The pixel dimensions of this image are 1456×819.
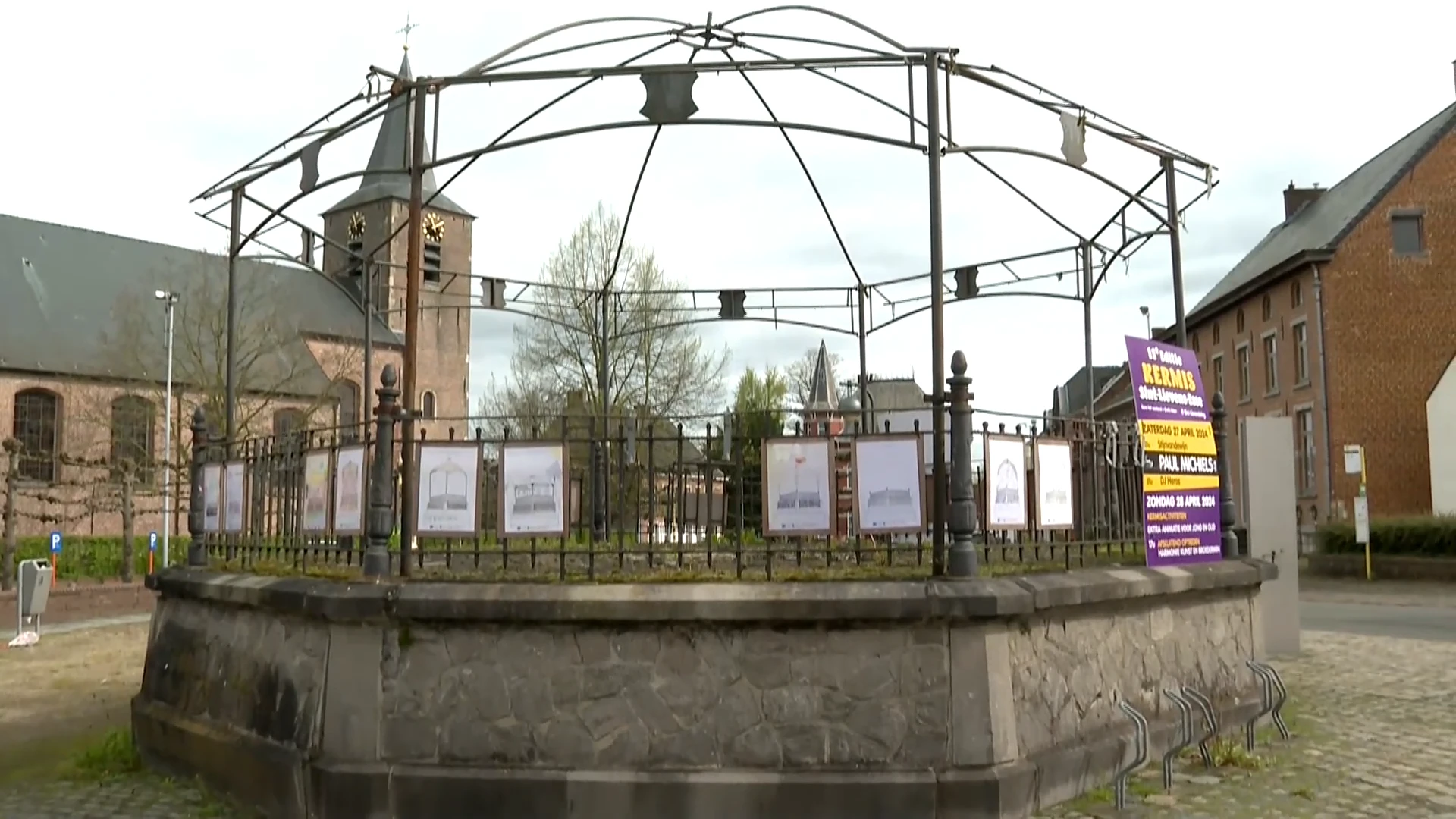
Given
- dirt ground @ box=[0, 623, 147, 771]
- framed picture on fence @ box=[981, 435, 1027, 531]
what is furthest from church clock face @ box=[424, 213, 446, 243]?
framed picture on fence @ box=[981, 435, 1027, 531]

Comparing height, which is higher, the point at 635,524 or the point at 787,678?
the point at 635,524

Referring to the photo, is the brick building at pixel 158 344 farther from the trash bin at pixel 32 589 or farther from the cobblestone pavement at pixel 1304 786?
the cobblestone pavement at pixel 1304 786

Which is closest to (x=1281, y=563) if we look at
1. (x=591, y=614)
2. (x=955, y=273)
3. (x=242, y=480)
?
(x=955, y=273)

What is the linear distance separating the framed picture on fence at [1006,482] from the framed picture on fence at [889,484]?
0.50m

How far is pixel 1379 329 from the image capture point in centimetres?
3594

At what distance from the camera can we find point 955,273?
17047 mm

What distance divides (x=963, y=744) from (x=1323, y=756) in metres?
3.73

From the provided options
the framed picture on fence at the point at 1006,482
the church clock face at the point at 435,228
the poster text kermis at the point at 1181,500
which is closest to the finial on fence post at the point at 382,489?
the framed picture on fence at the point at 1006,482

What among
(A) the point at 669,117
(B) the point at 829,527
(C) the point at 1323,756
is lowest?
(C) the point at 1323,756

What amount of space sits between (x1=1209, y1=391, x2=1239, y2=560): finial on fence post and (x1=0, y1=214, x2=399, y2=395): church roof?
30.6 meters

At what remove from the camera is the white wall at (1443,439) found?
34.5m

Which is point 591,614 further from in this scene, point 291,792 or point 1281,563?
point 1281,563

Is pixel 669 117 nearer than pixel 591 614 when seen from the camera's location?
No

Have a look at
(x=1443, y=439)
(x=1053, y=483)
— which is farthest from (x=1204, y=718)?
(x=1443, y=439)
